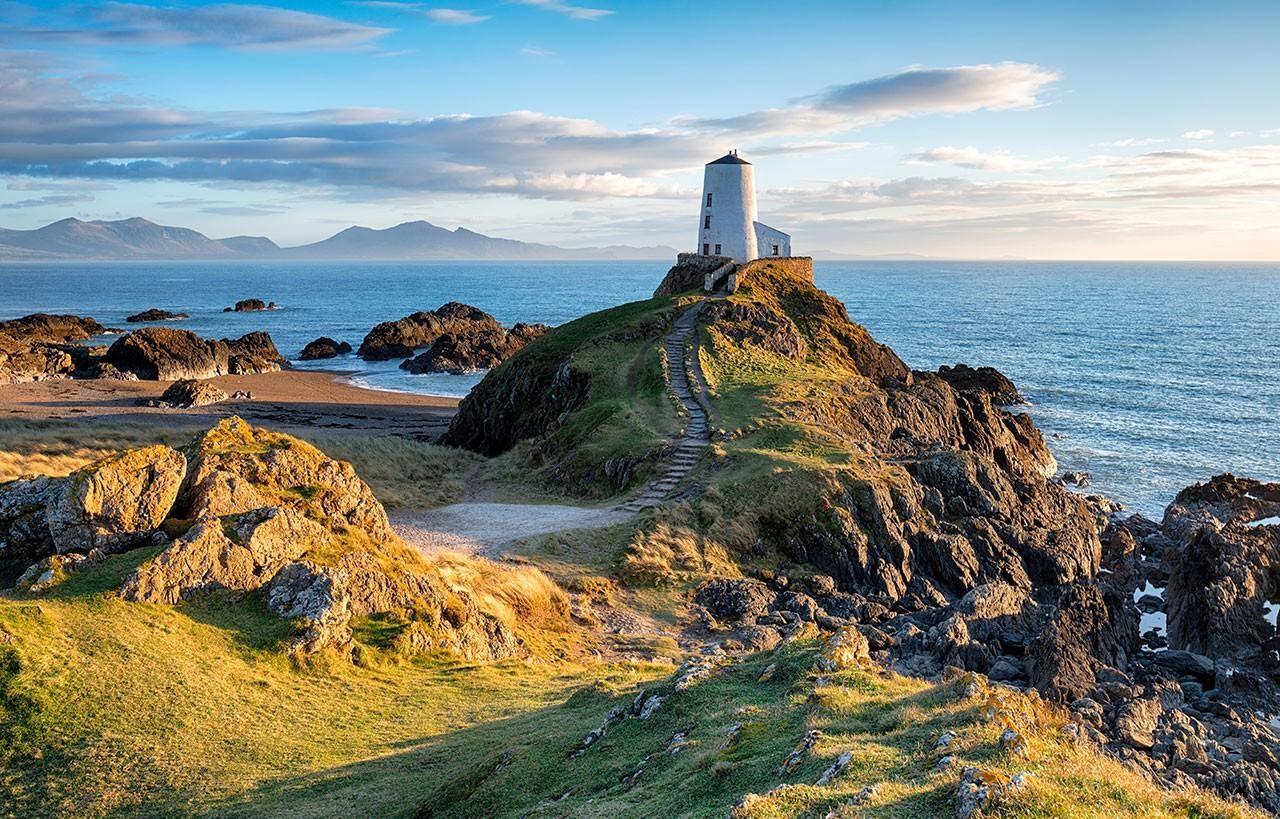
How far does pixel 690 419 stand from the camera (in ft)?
154

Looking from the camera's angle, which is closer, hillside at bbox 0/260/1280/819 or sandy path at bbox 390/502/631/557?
hillside at bbox 0/260/1280/819

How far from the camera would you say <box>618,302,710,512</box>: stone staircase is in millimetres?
39250

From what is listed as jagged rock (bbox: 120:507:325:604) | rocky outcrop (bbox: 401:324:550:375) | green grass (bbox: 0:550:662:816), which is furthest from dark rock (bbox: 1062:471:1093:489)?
rocky outcrop (bbox: 401:324:550:375)

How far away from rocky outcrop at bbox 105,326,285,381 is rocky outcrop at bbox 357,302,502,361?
18.2 m

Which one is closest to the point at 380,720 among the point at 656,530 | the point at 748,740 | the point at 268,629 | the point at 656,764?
the point at 268,629

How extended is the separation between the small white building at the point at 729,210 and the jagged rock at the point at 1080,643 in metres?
43.6

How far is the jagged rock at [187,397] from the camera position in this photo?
240 feet

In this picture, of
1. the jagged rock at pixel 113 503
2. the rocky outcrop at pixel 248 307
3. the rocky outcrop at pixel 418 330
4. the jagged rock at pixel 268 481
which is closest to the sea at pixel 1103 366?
the rocky outcrop at pixel 418 330

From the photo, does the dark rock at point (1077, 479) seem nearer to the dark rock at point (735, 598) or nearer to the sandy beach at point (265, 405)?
the dark rock at point (735, 598)

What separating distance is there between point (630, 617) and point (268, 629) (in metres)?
12.4

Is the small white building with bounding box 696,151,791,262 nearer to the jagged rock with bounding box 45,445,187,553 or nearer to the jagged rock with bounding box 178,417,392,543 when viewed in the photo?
the jagged rock with bounding box 178,417,392,543

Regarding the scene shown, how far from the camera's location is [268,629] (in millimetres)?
21469

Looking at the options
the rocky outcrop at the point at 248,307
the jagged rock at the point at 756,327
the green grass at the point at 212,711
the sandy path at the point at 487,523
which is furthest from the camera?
the rocky outcrop at the point at 248,307

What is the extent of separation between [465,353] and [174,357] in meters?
28.2
